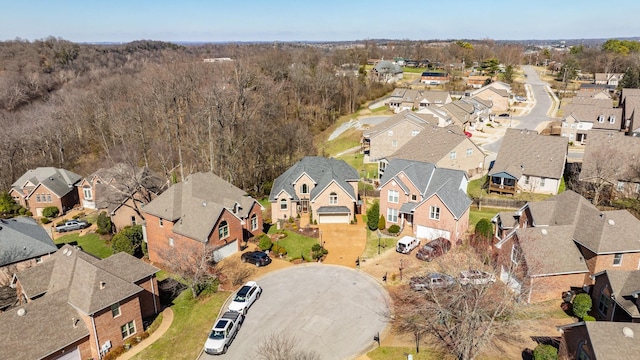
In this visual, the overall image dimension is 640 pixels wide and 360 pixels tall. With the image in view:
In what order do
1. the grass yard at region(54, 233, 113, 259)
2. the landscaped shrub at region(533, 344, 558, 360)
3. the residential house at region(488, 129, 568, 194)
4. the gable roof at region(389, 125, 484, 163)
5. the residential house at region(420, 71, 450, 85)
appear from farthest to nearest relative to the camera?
the residential house at region(420, 71, 450, 85), the gable roof at region(389, 125, 484, 163), the residential house at region(488, 129, 568, 194), the grass yard at region(54, 233, 113, 259), the landscaped shrub at region(533, 344, 558, 360)

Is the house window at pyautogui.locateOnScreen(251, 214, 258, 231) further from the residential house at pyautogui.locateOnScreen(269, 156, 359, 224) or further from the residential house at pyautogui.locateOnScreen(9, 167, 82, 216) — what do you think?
the residential house at pyautogui.locateOnScreen(9, 167, 82, 216)

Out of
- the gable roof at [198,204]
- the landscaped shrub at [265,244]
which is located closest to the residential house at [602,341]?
the landscaped shrub at [265,244]

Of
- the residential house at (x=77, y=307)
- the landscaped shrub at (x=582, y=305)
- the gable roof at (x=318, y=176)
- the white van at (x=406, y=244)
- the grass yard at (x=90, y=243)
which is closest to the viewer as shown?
the residential house at (x=77, y=307)

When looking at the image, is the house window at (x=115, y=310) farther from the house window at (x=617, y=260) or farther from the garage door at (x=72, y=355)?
the house window at (x=617, y=260)

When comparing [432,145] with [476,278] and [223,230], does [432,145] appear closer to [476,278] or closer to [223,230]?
[223,230]

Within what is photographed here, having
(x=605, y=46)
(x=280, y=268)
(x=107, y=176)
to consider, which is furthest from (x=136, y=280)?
(x=605, y=46)

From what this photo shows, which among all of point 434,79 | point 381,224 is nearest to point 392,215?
point 381,224

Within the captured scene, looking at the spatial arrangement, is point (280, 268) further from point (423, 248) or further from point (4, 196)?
point (4, 196)

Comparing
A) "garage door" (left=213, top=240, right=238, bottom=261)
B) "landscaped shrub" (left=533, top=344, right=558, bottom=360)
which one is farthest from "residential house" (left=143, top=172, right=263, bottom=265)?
"landscaped shrub" (left=533, top=344, right=558, bottom=360)
